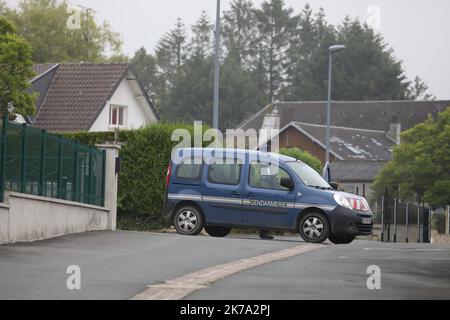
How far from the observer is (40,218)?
20.0 m

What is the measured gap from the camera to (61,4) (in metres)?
84.8

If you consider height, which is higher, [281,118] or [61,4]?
[61,4]

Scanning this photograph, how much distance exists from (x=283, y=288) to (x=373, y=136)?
88600mm

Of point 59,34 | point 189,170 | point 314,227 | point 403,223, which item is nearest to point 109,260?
point 314,227

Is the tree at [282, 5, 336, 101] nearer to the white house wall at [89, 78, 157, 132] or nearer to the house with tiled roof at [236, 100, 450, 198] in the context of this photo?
the house with tiled roof at [236, 100, 450, 198]

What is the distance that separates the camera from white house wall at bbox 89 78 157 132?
188 feet

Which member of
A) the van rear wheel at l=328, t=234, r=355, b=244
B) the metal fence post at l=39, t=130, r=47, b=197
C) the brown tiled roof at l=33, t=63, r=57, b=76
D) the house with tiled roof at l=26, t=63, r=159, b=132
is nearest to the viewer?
the metal fence post at l=39, t=130, r=47, b=197

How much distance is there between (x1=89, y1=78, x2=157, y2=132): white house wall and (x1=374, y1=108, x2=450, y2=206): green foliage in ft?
55.6

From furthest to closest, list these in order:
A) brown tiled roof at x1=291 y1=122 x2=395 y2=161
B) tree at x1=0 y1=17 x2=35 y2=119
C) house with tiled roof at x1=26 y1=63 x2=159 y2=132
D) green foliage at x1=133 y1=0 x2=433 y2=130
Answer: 1. green foliage at x1=133 y1=0 x2=433 y2=130
2. brown tiled roof at x1=291 y1=122 x2=395 y2=161
3. house with tiled roof at x1=26 y1=63 x2=159 y2=132
4. tree at x1=0 y1=17 x2=35 y2=119

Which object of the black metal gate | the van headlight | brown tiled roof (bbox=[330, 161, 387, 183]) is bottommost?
the black metal gate

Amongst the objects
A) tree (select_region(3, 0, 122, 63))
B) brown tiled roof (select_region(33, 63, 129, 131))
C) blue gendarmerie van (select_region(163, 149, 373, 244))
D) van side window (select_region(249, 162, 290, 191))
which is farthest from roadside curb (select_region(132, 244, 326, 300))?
tree (select_region(3, 0, 122, 63))

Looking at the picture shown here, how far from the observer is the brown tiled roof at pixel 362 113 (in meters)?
103
